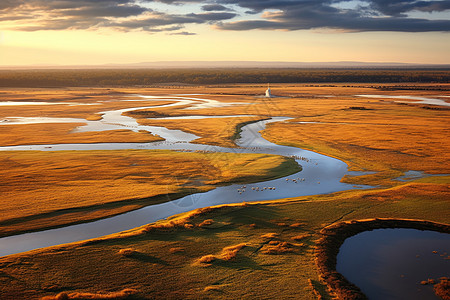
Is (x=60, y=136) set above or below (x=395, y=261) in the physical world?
above

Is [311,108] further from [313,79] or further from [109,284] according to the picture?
[313,79]

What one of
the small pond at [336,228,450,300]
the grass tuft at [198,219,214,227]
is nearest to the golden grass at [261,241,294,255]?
the small pond at [336,228,450,300]

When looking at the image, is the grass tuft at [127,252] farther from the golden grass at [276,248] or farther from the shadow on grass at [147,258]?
the golden grass at [276,248]

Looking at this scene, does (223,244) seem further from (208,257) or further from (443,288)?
(443,288)

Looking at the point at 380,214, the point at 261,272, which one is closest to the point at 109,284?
the point at 261,272

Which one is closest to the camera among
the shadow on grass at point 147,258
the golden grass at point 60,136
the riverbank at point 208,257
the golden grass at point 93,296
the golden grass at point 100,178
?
the golden grass at point 93,296

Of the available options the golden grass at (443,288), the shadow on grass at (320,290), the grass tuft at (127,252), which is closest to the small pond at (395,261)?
the golden grass at (443,288)

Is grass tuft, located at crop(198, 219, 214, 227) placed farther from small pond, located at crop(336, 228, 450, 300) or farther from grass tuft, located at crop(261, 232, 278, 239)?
small pond, located at crop(336, 228, 450, 300)

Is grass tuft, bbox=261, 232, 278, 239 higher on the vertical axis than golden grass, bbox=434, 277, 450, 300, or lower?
higher

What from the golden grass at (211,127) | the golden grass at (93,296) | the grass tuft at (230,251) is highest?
the golden grass at (211,127)

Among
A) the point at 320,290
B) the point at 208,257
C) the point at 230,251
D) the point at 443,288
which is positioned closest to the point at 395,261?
the point at 443,288

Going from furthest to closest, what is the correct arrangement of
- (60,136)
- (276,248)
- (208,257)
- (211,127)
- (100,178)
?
(211,127) → (60,136) → (100,178) → (276,248) → (208,257)
